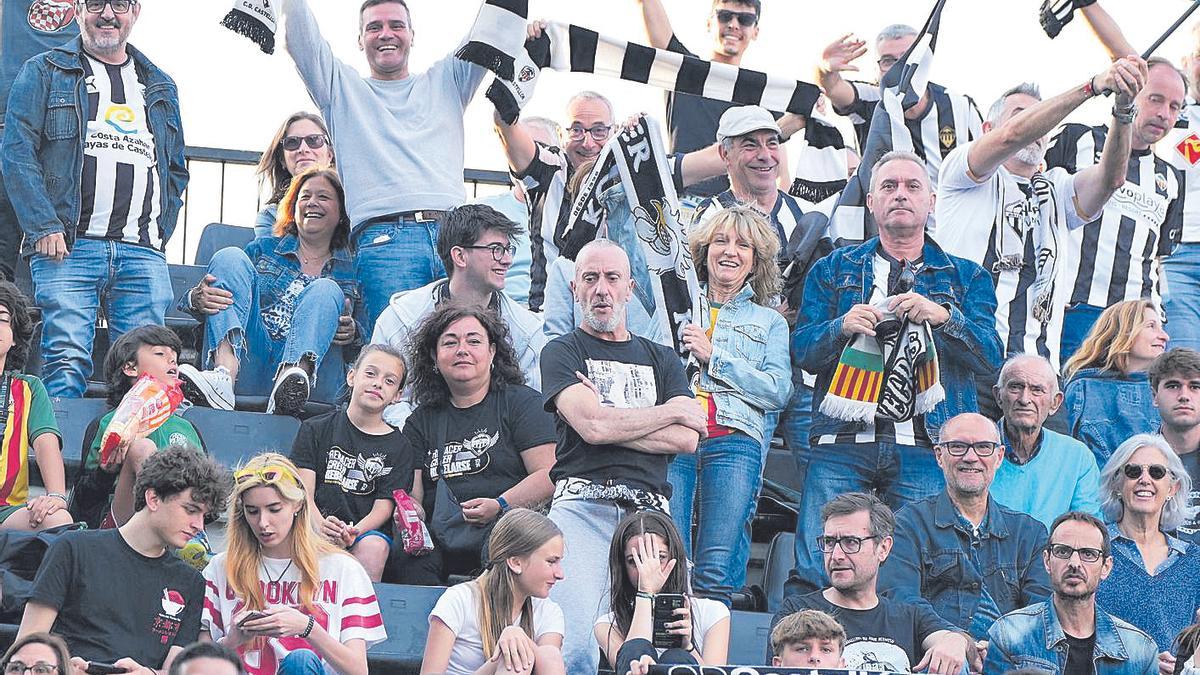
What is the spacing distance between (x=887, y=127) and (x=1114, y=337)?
1387 millimetres

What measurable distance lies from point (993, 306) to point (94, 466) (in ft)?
11.1

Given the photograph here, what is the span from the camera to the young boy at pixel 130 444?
708 centimetres

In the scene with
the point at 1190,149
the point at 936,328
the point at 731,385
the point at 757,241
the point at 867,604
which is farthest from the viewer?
the point at 1190,149

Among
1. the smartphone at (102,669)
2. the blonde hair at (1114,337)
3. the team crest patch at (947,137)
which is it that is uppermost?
the team crest patch at (947,137)

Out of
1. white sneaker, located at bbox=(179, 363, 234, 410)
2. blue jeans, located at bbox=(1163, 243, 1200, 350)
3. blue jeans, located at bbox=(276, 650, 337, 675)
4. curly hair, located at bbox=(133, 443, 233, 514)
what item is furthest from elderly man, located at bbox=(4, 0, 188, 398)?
blue jeans, located at bbox=(1163, 243, 1200, 350)

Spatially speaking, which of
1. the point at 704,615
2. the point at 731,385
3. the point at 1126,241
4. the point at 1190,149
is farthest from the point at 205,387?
the point at 1190,149

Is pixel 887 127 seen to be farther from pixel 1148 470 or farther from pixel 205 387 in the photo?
pixel 205 387

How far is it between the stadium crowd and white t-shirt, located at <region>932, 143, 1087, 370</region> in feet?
0.06

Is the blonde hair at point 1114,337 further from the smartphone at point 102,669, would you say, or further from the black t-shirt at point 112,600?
the smartphone at point 102,669

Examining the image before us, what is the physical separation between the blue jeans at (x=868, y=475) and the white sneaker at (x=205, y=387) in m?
2.33

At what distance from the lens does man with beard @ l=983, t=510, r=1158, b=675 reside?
6.81m

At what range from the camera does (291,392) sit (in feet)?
26.9

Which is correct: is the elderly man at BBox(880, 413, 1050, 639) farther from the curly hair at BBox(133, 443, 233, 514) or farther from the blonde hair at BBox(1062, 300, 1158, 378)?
the curly hair at BBox(133, 443, 233, 514)

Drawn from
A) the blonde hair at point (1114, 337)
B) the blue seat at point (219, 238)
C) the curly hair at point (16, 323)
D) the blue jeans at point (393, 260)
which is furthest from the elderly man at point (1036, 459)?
the blue seat at point (219, 238)
